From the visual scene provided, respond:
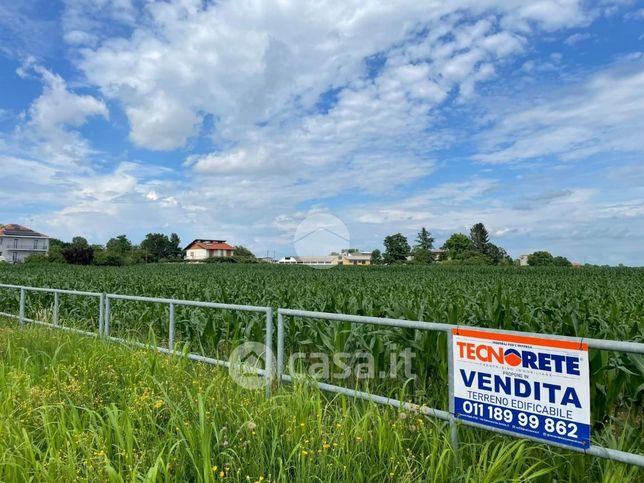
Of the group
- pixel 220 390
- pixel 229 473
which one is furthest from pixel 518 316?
pixel 229 473

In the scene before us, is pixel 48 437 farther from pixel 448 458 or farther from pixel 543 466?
pixel 543 466

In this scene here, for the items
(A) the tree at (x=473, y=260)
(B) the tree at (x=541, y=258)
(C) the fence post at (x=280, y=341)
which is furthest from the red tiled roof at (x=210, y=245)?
(C) the fence post at (x=280, y=341)

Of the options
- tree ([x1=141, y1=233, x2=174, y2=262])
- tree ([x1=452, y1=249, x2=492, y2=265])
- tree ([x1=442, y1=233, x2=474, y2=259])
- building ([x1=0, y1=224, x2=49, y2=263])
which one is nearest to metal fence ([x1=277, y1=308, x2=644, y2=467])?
tree ([x1=452, y1=249, x2=492, y2=265])

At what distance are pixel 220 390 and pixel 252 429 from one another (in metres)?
0.91

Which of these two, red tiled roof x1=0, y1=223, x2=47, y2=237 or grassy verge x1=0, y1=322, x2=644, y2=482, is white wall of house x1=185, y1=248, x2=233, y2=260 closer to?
red tiled roof x1=0, y1=223, x2=47, y2=237

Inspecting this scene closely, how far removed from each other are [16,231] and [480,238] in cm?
12079

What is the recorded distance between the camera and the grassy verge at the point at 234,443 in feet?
9.53

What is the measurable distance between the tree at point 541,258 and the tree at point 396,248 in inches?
1268

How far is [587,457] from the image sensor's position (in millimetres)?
3518

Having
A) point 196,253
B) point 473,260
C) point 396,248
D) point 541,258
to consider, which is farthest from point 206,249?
point 541,258

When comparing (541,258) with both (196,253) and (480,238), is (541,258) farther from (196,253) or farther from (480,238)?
(196,253)

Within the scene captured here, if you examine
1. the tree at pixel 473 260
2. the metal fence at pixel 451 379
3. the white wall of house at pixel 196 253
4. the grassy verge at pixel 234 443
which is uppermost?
the white wall of house at pixel 196 253

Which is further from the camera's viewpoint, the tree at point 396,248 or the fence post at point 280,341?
the tree at point 396,248

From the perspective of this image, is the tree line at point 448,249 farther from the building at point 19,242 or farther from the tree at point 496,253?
the building at point 19,242
